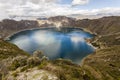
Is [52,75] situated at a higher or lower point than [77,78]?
higher

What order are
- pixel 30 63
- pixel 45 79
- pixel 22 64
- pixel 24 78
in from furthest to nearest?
pixel 22 64
pixel 30 63
pixel 24 78
pixel 45 79

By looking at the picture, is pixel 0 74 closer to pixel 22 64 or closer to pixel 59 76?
pixel 22 64

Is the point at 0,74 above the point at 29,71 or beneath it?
beneath

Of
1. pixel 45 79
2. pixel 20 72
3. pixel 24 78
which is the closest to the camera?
pixel 45 79

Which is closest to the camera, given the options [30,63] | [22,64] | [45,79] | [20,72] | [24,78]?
[45,79]

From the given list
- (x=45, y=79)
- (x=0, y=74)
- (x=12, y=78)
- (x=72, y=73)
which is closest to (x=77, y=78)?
(x=72, y=73)

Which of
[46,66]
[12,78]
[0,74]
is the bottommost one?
[0,74]

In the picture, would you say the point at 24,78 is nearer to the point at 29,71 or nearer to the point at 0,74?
the point at 29,71

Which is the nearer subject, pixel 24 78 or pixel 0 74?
pixel 24 78

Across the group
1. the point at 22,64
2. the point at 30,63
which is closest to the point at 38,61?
the point at 30,63
